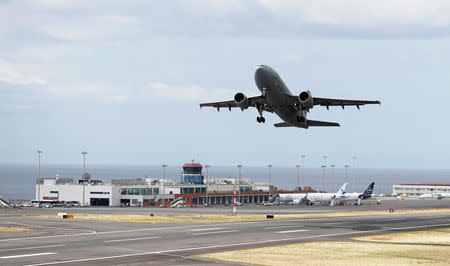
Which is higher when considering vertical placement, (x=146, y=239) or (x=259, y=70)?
(x=259, y=70)

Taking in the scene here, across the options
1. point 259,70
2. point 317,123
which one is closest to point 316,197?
point 317,123

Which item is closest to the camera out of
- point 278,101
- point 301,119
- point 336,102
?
point 278,101

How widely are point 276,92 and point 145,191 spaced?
11104 centimetres

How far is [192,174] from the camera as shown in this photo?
189m

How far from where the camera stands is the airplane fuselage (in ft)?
182

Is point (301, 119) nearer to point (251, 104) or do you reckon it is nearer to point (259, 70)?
point (251, 104)

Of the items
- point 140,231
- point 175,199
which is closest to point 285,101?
point 140,231

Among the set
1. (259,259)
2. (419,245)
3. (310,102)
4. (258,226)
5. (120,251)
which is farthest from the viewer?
(258,226)

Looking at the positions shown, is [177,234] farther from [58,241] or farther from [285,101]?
[285,101]

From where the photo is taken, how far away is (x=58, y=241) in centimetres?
4741

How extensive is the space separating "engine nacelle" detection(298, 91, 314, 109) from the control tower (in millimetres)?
132391

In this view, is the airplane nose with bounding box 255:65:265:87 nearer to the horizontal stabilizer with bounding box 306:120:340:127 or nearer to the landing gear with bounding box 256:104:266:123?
the landing gear with bounding box 256:104:266:123

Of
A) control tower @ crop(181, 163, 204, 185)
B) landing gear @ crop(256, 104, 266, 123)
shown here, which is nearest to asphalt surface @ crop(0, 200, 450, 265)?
landing gear @ crop(256, 104, 266, 123)

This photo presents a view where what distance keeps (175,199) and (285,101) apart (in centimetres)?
10936
